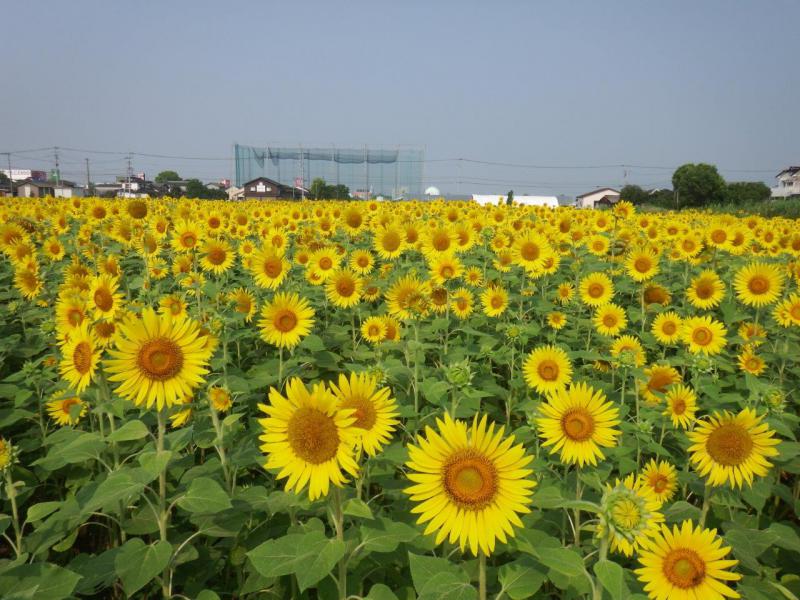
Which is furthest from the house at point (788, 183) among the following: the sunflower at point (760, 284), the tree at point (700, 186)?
the sunflower at point (760, 284)

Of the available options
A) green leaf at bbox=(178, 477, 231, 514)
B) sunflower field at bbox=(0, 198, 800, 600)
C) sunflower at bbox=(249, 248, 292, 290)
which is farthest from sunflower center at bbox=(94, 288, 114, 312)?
sunflower at bbox=(249, 248, 292, 290)

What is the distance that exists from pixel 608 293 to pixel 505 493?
4.59 metres

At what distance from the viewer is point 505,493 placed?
161 centimetres

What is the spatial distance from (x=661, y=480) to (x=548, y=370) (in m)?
1.01

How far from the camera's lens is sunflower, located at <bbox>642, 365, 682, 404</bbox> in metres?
3.46

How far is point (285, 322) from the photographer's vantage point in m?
3.55

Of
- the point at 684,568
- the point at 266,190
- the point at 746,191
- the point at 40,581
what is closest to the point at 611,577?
the point at 684,568

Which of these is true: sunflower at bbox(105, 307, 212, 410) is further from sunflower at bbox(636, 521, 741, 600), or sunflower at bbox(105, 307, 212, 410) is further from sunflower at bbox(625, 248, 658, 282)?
sunflower at bbox(625, 248, 658, 282)

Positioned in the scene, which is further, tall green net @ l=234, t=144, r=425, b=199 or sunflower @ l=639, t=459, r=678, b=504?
tall green net @ l=234, t=144, r=425, b=199

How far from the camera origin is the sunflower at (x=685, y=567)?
1.76m

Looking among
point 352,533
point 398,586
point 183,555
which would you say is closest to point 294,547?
point 352,533

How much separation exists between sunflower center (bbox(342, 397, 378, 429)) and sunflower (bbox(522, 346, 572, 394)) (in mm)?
1863

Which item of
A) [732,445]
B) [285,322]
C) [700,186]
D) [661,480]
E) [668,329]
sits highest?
[700,186]

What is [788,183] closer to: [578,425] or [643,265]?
[643,265]
